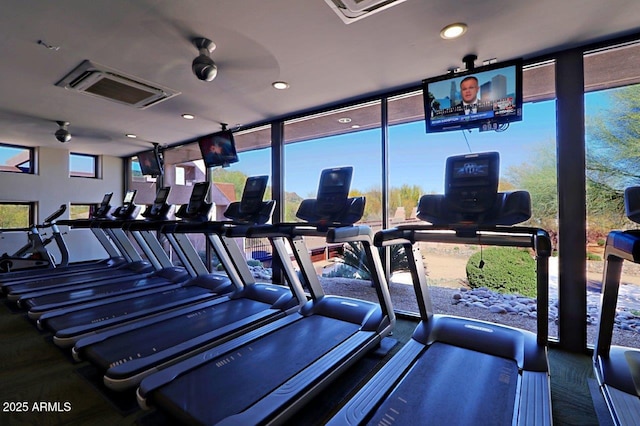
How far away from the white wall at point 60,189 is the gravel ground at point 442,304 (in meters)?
6.46

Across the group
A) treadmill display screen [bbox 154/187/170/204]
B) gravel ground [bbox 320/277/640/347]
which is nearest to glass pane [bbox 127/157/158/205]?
treadmill display screen [bbox 154/187/170/204]

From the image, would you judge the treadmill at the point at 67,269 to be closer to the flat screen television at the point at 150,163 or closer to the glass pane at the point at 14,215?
the flat screen television at the point at 150,163

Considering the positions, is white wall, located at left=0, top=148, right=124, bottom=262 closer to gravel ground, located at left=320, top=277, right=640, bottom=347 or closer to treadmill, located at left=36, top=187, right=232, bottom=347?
treadmill, located at left=36, top=187, right=232, bottom=347

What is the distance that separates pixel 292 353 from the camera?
2.39 metres

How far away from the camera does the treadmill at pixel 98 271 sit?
4.42 m

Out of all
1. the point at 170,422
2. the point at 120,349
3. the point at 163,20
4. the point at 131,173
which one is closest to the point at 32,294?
the point at 120,349

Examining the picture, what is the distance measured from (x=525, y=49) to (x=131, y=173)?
8.69 m

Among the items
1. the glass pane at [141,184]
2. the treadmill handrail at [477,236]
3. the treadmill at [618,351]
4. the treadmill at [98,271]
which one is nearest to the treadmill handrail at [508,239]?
the treadmill handrail at [477,236]

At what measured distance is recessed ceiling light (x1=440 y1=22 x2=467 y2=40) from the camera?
7.98 ft

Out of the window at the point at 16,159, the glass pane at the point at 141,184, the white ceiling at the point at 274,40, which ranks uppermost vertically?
the white ceiling at the point at 274,40

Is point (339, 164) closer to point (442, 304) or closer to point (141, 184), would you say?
point (442, 304)

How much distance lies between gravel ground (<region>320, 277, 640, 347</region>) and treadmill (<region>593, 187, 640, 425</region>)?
418 millimetres

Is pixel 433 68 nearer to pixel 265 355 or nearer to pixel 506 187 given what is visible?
pixel 506 187

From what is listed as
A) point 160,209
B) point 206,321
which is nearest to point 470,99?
point 206,321
